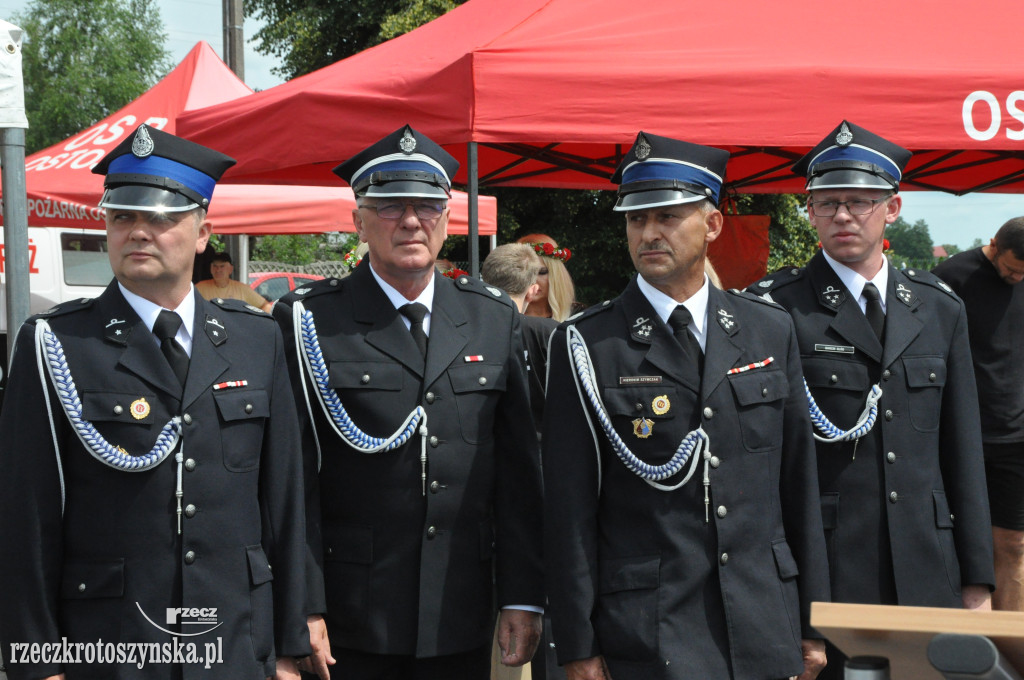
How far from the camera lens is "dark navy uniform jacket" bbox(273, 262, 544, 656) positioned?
284cm

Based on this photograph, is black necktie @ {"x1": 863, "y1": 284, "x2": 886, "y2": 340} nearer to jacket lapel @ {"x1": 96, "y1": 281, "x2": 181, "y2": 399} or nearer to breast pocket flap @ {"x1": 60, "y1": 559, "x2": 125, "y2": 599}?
jacket lapel @ {"x1": 96, "y1": 281, "x2": 181, "y2": 399}

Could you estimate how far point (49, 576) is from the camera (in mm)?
2398

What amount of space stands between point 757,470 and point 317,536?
1161 mm

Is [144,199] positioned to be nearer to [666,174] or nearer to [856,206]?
[666,174]

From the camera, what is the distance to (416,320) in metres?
2.99

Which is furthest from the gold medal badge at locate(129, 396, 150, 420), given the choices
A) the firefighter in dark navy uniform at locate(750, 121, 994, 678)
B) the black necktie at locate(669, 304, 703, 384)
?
the firefighter in dark navy uniform at locate(750, 121, 994, 678)

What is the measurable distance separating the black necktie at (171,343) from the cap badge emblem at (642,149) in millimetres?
1276

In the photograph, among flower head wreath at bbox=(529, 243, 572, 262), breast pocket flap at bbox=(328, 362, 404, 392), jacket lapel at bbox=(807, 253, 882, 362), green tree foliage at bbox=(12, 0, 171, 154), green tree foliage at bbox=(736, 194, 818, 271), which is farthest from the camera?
green tree foliage at bbox=(12, 0, 171, 154)

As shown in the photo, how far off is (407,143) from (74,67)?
51221 millimetres

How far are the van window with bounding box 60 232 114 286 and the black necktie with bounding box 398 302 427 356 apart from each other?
38.7 ft

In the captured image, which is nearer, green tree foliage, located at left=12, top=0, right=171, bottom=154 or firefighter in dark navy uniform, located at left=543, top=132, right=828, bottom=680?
firefighter in dark navy uniform, located at left=543, top=132, right=828, bottom=680

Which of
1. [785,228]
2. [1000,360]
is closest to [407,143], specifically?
[1000,360]

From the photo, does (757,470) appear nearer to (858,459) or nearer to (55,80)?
(858,459)

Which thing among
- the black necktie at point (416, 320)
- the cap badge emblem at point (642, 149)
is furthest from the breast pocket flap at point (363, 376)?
the cap badge emblem at point (642, 149)
